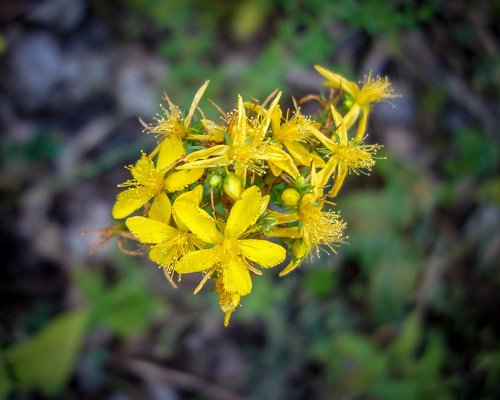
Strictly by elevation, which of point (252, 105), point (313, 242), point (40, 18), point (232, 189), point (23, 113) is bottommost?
point (313, 242)

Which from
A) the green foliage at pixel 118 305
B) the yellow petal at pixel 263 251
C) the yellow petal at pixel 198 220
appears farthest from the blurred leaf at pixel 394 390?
the yellow petal at pixel 198 220

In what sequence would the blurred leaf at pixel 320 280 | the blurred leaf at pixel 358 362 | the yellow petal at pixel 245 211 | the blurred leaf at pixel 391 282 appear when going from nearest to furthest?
1. the yellow petal at pixel 245 211
2. the blurred leaf at pixel 358 362
3. the blurred leaf at pixel 320 280
4. the blurred leaf at pixel 391 282

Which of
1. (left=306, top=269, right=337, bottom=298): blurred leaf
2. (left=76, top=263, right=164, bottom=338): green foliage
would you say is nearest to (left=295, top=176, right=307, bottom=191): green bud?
(left=76, top=263, right=164, bottom=338): green foliage

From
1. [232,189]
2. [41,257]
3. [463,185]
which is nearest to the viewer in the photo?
[232,189]

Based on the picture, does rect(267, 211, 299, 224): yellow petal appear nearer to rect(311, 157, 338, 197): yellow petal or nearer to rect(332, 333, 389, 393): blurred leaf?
rect(311, 157, 338, 197): yellow petal

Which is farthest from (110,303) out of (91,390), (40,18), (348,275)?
(40,18)

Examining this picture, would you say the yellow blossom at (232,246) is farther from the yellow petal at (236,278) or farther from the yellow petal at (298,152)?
the yellow petal at (298,152)

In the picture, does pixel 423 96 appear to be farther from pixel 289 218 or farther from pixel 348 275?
pixel 289 218
